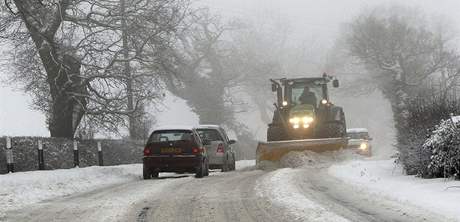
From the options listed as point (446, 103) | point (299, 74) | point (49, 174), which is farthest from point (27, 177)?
point (299, 74)


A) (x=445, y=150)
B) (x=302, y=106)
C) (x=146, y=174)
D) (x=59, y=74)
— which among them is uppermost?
(x=59, y=74)

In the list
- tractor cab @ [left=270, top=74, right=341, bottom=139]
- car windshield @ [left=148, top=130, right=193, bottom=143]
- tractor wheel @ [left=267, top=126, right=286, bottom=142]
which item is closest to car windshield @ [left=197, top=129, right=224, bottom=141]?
tractor wheel @ [left=267, top=126, right=286, bottom=142]

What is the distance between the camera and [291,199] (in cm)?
1012

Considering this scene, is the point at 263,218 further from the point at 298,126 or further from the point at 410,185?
the point at 298,126

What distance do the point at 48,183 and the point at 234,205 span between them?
6.43 metres

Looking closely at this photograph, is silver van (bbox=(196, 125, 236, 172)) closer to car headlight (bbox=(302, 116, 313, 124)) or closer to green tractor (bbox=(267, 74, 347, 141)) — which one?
green tractor (bbox=(267, 74, 347, 141))

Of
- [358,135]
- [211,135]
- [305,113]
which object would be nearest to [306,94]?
[305,113]

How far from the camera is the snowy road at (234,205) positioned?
8.43 meters

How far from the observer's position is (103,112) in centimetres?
2486

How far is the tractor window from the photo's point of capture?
24078 millimetres

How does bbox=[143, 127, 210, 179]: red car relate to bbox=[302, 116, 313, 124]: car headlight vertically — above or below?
below

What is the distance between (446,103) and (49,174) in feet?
30.8

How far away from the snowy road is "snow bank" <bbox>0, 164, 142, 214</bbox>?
65 centimetres

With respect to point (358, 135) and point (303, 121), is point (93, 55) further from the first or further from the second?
point (358, 135)
